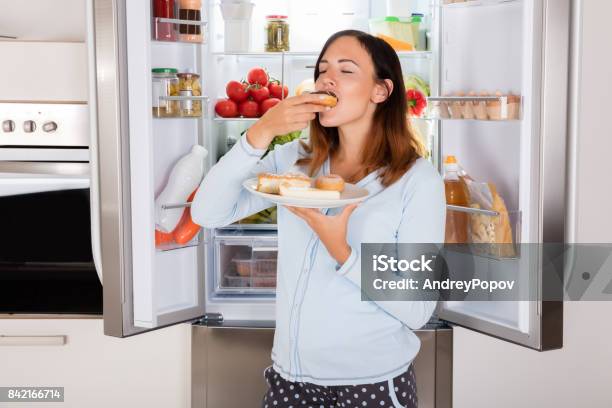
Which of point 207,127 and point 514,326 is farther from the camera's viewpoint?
point 207,127

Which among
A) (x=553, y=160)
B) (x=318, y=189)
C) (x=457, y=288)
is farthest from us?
(x=457, y=288)

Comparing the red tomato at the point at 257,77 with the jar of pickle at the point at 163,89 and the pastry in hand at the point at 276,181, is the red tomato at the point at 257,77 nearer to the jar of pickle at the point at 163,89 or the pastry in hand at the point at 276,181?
the jar of pickle at the point at 163,89

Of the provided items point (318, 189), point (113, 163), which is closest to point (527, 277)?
point (318, 189)

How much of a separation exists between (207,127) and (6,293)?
79cm

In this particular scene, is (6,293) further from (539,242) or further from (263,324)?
(539,242)

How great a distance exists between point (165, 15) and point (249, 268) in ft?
2.86

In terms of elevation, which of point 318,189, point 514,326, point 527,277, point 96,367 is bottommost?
point 96,367

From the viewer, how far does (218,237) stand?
233 cm

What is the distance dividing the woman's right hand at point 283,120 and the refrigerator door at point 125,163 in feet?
1.45

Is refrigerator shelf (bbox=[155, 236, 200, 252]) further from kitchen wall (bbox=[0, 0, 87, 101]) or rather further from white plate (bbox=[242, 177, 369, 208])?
white plate (bbox=[242, 177, 369, 208])

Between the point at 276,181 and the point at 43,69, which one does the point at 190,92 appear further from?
the point at 276,181

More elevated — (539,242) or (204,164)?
(204,164)

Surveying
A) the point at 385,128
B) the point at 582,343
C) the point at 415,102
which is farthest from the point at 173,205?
the point at 582,343

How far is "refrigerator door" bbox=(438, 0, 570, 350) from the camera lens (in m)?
1.75
